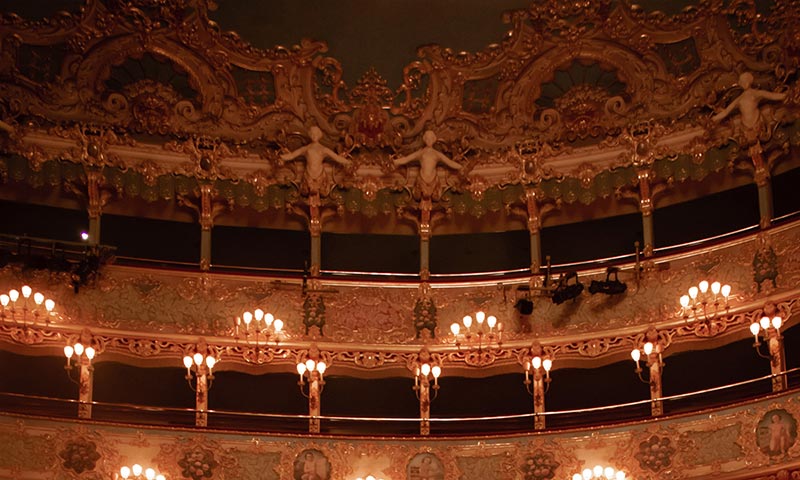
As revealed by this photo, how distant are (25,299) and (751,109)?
1342 cm

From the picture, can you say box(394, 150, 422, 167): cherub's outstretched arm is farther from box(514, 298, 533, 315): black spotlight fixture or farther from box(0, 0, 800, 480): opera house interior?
box(514, 298, 533, 315): black spotlight fixture

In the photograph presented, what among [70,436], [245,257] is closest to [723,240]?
[245,257]

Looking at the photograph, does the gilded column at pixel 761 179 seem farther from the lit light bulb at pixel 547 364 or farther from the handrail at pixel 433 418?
the lit light bulb at pixel 547 364

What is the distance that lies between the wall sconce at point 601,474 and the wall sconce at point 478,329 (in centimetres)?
351

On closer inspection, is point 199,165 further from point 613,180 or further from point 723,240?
point 723,240

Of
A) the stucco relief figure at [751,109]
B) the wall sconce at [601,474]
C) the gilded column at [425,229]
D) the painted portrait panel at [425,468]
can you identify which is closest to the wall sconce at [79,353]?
the painted portrait panel at [425,468]

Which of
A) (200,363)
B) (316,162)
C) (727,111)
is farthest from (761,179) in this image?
(200,363)

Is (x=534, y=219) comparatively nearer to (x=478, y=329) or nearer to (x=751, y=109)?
(x=478, y=329)

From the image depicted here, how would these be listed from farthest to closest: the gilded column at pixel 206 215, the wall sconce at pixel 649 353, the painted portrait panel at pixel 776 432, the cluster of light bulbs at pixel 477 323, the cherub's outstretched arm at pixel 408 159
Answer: the cherub's outstretched arm at pixel 408 159
the gilded column at pixel 206 215
the cluster of light bulbs at pixel 477 323
the wall sconce at pixel 649 353
the painted portrait panel at pixel 776 432

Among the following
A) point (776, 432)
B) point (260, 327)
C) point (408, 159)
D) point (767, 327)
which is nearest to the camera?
point (776, 432)

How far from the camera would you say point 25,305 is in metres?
28.5

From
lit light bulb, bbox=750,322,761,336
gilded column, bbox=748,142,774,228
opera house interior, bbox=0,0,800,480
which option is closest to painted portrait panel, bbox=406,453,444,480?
opera house interior, bbox=0,0,800,480

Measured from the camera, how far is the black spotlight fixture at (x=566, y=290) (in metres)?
29.1

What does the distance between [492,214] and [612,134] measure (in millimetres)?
2767
